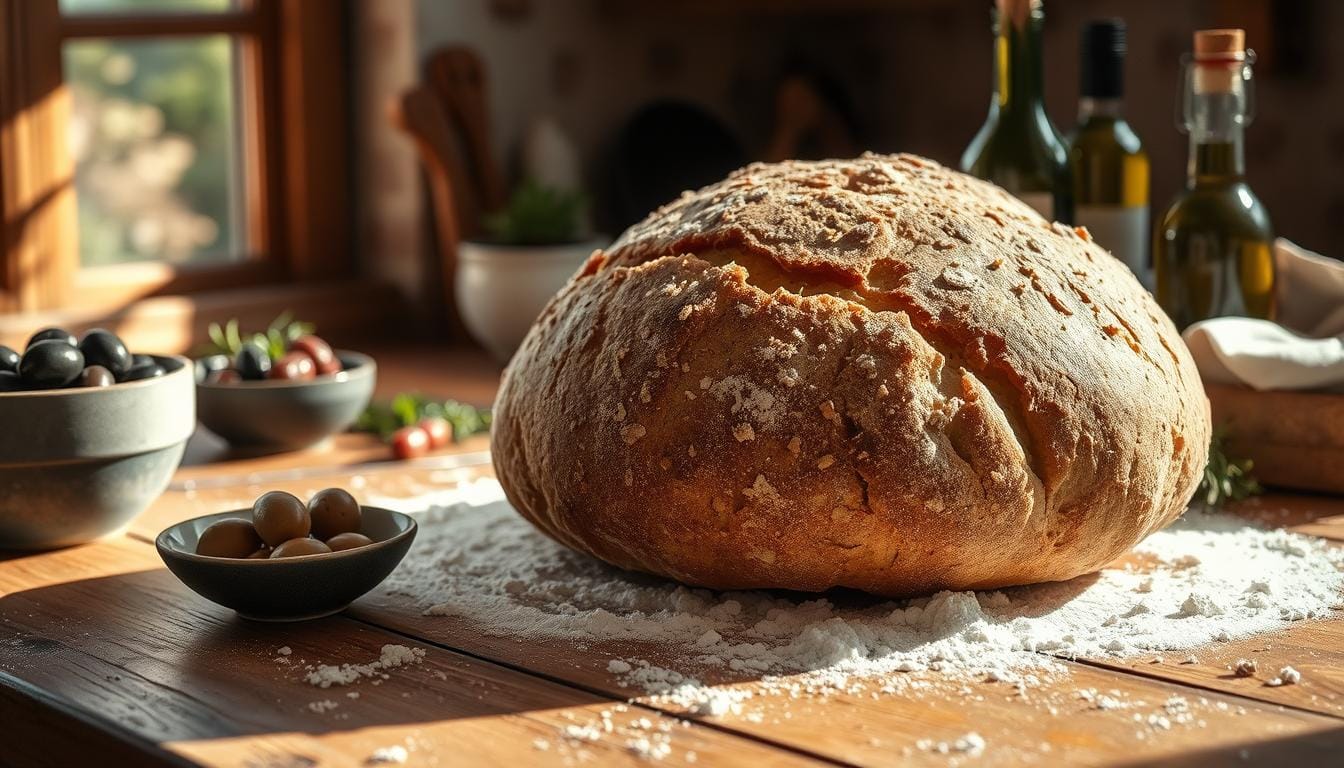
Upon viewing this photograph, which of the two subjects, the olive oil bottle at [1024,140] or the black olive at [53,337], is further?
the olive oil bottle at [1024,140]

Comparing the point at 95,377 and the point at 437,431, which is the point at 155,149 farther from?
the point at 95,377

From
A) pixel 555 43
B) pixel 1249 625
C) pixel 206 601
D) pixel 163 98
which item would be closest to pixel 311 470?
pixel 206 601

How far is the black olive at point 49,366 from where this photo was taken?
124cm

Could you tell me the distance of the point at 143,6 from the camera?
8.24 ft

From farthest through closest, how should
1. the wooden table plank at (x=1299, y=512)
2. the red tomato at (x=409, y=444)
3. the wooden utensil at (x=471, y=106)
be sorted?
the wooden utensil at (x=471, y=106) → the red tomato at (x=409, y=444) → the wooden table plank at (x=1299, y=512)

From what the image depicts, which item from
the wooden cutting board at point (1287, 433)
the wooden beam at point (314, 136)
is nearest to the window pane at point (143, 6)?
the wooden beam at point (314, 136)

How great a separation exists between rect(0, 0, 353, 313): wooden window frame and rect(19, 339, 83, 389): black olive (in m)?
1.23

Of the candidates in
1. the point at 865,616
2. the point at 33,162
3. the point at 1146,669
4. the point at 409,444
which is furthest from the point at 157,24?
the point at 1146,669

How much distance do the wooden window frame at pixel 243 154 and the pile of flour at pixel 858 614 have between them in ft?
4.44

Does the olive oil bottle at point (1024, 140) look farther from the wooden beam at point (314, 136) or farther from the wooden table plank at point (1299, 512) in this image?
the wooden beam at point (314, 136)

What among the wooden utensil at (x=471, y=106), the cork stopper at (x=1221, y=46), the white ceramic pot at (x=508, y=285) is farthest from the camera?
the wooden utensil at (x=471, y=106)

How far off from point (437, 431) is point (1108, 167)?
78 centimetres

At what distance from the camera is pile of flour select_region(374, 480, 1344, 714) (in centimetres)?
101

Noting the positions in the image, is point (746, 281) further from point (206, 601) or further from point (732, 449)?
→ point (206, 601)
